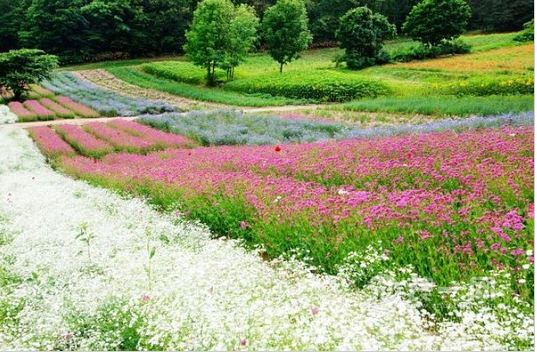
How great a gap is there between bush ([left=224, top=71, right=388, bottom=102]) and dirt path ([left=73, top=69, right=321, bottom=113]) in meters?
2.41

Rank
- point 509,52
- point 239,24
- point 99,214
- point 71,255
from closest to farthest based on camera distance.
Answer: point 71,255, point 99,214, point 509,52, point 239,24

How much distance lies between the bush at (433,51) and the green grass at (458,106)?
2286cm

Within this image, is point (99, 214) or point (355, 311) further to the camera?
point (99, 214)

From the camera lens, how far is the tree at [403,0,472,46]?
4709 centimetres

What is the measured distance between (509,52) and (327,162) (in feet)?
121

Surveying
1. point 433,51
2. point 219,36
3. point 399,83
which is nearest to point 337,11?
point 433,51

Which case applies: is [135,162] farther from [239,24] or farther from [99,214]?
[239,24]

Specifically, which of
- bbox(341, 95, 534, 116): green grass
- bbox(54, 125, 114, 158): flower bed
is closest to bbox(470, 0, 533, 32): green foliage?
bbox(341, 95, 534, 116): green grass

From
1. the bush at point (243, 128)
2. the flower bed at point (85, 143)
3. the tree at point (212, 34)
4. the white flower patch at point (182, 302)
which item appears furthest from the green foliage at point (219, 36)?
the white flower patch at point (182, 302)

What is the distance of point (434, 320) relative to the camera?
4.45m

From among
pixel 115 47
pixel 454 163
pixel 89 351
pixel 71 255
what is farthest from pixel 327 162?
pixel 115 47

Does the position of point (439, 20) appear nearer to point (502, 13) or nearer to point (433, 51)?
point (433, 51)

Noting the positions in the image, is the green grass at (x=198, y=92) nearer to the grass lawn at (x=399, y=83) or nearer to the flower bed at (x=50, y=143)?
the grass lawn at (x=399, y=83)

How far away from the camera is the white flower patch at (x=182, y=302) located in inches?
157
